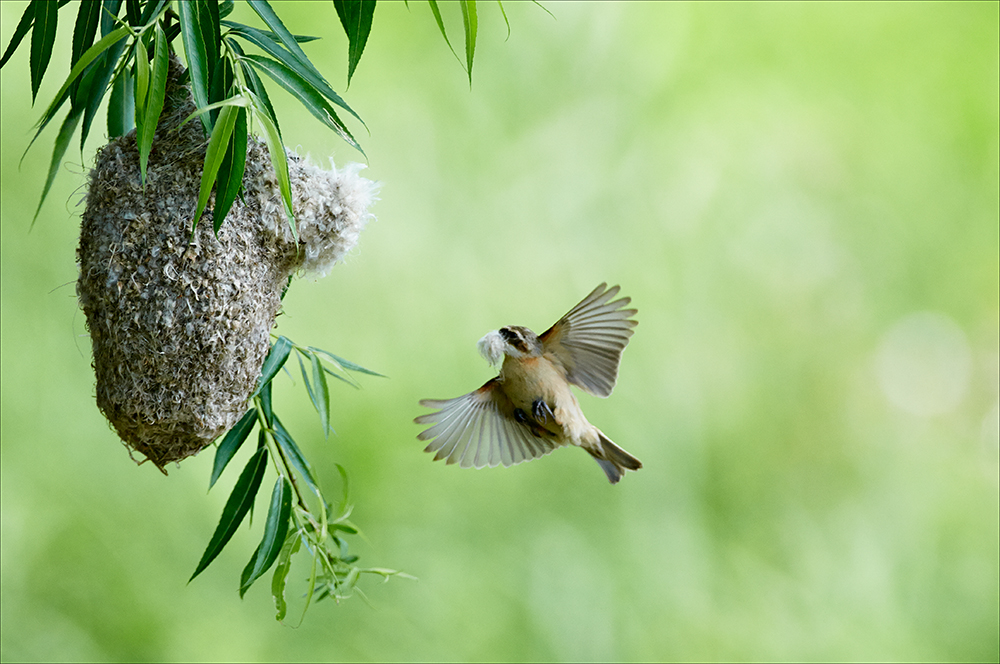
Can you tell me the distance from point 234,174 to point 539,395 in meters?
0.67

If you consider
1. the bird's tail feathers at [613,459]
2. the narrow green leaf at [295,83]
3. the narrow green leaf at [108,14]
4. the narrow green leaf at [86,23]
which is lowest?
the bird's tail feathers at [613,459]

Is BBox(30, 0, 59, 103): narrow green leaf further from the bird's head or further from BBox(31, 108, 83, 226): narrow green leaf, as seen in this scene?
the bird's head

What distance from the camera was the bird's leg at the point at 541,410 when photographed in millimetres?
1623

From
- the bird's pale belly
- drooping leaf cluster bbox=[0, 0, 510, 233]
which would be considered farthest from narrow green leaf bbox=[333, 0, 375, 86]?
the bird's pale belly

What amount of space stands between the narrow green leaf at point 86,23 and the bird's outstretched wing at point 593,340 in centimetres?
91

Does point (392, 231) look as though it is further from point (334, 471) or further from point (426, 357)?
point (334, 471)

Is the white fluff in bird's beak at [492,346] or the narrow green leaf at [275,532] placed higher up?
the white fluff in bird's beak at [492,346]

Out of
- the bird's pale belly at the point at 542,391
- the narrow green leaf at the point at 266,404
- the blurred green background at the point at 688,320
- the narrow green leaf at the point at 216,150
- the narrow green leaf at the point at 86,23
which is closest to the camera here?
the narrow green leaf at the point at 216,150

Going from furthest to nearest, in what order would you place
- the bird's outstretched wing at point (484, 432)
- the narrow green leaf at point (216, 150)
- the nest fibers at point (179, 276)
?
the bird's outstretched wing at point (484, 432) → the nest fibers at point (179, 276) → the narrow green leaf at point (216, 150)

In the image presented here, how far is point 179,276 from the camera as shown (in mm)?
1374

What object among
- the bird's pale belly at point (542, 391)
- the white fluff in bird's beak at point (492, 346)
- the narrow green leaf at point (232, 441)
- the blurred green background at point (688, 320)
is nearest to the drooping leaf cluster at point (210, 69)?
the white fluff in bird's beak at point (492, 346)

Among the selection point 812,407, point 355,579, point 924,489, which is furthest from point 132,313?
point 924,489

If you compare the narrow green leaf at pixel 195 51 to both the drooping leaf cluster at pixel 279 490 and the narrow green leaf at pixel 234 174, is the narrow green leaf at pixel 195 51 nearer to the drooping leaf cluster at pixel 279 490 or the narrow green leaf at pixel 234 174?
the narrow green leaf at pixel 234 174

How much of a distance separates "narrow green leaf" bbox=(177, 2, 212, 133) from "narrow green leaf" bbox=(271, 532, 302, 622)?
2.78 feet
